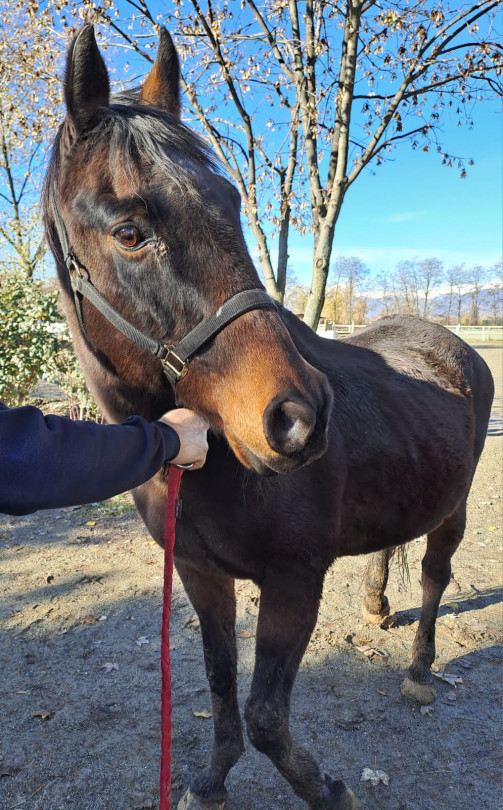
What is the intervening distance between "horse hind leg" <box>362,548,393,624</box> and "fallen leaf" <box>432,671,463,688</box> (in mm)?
564

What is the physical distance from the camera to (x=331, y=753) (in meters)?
2.61

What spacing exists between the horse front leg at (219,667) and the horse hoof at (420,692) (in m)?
1.29

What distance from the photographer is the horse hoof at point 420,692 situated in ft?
10.00

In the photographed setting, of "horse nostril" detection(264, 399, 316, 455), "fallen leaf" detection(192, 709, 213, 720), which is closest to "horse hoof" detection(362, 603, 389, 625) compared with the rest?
"fallen leaf" detection(192, 709, 213, 720)

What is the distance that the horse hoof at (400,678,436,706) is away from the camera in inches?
120

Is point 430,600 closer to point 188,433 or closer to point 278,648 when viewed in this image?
Answer: point 278,648

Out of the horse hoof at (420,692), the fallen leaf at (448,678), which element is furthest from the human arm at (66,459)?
the fallen leaf at (448,678)

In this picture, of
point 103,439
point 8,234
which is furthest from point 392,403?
point 8,234

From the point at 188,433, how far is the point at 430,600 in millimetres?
2633

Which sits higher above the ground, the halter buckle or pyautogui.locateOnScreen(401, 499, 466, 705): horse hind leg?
the halter buckle

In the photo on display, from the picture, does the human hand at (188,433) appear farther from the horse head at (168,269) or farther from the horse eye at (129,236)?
the horse eye at (129,236)

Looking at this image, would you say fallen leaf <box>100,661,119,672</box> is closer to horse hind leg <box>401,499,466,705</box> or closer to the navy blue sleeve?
horse hind leg <box>401,499,466,705</box>

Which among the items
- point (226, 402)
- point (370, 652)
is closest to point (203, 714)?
point (370, 652)

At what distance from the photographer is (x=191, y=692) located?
3055 mm
